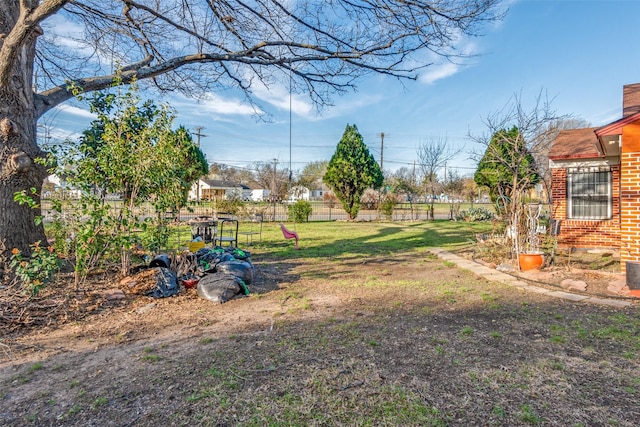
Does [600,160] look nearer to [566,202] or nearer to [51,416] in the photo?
[566,202]

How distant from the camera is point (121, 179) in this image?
4574 millimetres

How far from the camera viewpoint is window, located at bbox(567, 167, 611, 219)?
8.57 metres

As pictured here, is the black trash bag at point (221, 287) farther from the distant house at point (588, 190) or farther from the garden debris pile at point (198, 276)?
the distant house at point (588, 190)

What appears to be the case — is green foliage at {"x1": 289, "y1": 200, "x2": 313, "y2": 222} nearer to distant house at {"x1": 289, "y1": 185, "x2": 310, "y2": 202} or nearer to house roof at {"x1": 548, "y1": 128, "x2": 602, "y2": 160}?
distant house at {"x1": 289, "y1": 185, "x2": 310, "y2": 202}

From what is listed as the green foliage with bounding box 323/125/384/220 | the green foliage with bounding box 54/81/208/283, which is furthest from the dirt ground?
the green foliage with bounding box 323/125/384/220

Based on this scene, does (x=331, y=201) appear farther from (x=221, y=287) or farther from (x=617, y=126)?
(x=221, y=287)

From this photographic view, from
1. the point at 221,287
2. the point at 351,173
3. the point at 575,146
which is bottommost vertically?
the point at 221,287

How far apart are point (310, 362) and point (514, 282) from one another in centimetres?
A: 409

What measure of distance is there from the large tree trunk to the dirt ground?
1.12 m

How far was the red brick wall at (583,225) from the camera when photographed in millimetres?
8422

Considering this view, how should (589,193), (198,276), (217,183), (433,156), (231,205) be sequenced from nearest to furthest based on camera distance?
1. (198,276)
2. (589,193)
3. (231,205)
4. (433,156)
5. (217,183)

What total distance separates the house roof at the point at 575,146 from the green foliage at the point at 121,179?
9.12m

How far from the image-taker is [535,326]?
3480mm

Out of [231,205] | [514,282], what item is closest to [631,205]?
[514,282]
